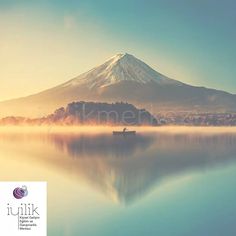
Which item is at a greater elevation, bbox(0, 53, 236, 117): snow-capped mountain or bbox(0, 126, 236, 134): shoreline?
bbox(0, 53, 236, 117): snow-capped mountain

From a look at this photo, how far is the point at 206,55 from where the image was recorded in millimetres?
3078

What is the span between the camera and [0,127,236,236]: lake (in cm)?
297

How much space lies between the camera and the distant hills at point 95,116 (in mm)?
3096

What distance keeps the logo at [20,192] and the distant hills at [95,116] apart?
1.33 feet

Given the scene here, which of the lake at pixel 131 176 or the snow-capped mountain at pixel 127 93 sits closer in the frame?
the lake at pixel 131 176

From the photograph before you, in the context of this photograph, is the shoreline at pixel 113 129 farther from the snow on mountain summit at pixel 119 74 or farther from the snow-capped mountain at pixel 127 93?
the snow on mountain summit at pixel 119 74

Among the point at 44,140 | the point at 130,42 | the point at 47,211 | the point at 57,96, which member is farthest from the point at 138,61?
the point at 47,211

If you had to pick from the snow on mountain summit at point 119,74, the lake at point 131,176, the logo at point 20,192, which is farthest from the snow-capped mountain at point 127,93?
the logo at point 20,192

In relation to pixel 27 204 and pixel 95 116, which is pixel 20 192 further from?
pixel 95 116

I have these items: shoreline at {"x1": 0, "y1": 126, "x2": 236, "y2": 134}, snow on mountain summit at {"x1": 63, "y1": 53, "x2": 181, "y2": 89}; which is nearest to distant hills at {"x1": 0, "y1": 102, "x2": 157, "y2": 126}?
shoreline at {"x1": 0, "y1": 126, "x2": 236, "y2": 134}

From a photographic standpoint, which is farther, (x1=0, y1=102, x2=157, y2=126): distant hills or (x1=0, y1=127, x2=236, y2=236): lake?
(x1=0, y1=102, x2=157, y2=126): distant hills

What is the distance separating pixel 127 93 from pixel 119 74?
5.1 inches

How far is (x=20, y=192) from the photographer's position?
3059 mm

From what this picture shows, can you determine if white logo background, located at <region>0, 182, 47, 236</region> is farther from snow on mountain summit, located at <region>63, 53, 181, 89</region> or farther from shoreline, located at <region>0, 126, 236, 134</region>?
snow on mountain summit, located at <region>63, 53, 181, 89</region>
